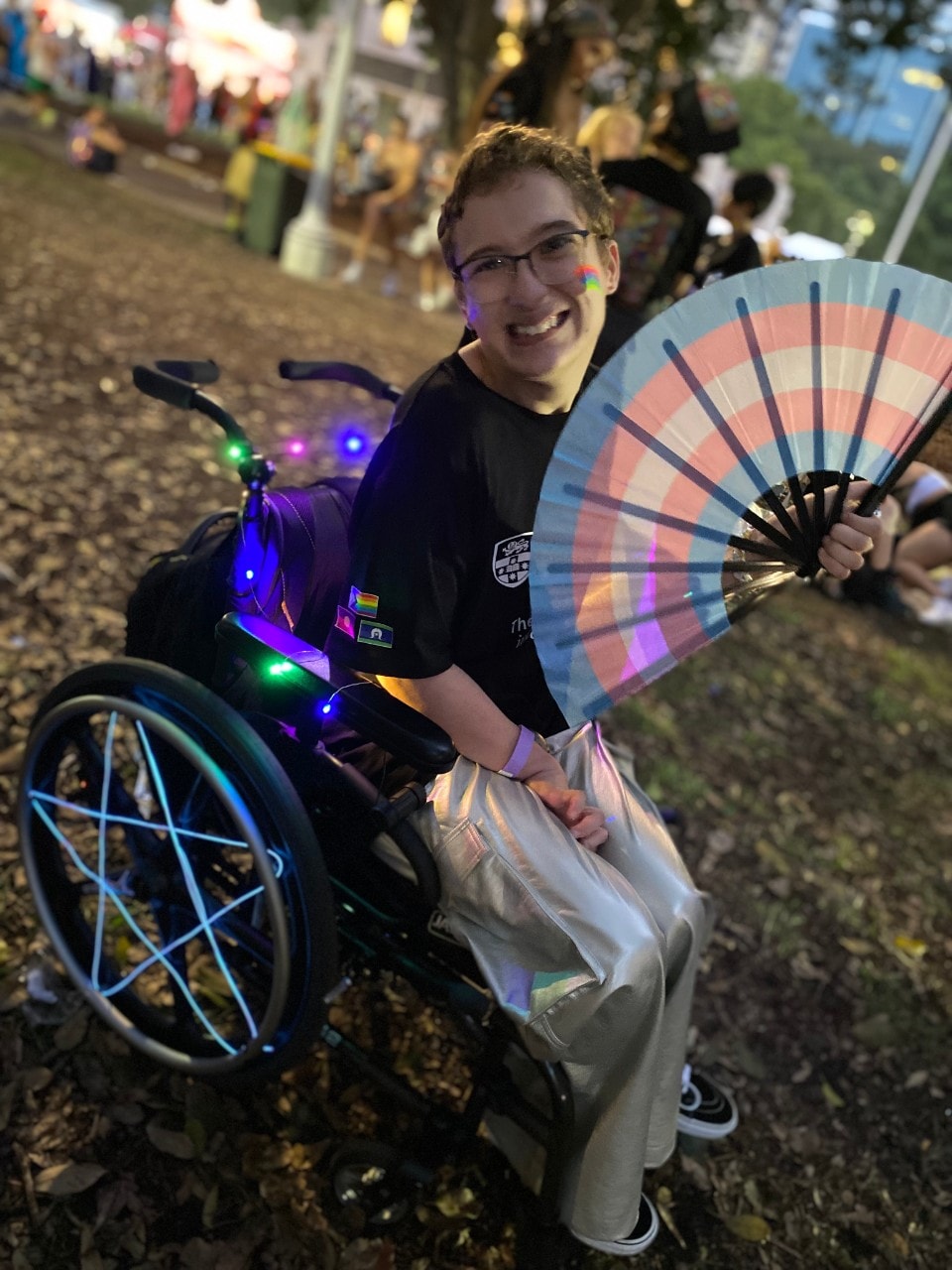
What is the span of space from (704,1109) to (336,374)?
1917 millimetres

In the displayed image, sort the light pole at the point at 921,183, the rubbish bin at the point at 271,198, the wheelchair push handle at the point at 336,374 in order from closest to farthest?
the wheelchair push handle at the point at 336,374, the rubbish bin at the point at 271,198, the light pole at the point at 921,183

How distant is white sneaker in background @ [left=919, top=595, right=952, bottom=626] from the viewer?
639cm

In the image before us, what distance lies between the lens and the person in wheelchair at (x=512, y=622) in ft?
5.24

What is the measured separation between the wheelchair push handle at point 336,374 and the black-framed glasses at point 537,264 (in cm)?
48

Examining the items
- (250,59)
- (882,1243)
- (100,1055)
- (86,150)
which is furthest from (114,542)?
(250,59)

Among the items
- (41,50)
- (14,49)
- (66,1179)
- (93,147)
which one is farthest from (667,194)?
(41,50)

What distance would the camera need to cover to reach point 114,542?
165 inches

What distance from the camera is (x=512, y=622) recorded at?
1.77 meters

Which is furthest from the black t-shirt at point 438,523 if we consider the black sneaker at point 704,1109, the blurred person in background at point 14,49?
the blurred person in background at point 14,49

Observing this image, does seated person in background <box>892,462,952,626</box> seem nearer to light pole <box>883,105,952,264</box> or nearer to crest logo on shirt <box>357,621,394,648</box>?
crest logo on shirt <box>357,621,394,648</box>

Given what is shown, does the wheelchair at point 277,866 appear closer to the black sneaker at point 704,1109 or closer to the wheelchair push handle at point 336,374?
the wheelchair push handle at point 336,374

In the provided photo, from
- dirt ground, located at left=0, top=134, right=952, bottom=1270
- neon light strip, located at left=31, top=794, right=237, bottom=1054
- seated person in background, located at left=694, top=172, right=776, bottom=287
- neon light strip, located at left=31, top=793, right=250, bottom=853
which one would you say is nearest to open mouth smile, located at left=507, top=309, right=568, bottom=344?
dirt ground, located at left=0, top=134, right=952, bottom=1270

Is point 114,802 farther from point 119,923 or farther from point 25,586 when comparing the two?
point 25,586

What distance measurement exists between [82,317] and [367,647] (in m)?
6.22
